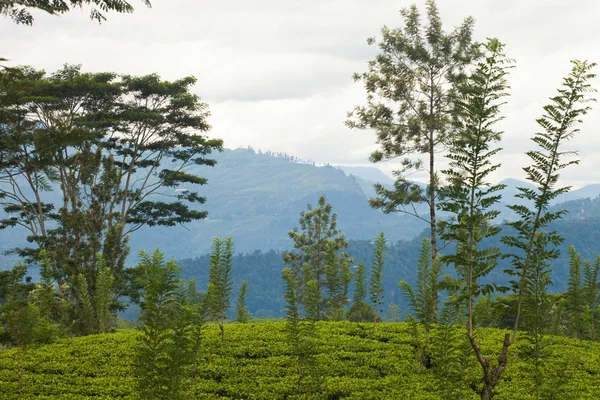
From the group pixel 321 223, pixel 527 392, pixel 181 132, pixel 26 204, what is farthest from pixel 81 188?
pixel 527 392

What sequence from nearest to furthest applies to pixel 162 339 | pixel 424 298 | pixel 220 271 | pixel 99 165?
pixel 162 339, pixel 424 298, pixel 220 271, pixel 99 165

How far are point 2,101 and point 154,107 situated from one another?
21993 mm

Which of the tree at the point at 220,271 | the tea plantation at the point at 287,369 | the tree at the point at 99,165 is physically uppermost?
the tree at the point at 99,165

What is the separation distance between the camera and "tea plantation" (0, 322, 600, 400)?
359 inches

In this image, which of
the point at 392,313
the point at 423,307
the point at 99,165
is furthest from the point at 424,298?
the point at 392,313

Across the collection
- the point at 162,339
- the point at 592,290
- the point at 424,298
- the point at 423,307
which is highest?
the point at 592,290

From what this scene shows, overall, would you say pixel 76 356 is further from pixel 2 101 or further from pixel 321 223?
pixel 321 223

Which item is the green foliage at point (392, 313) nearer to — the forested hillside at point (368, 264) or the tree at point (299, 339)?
the tree at point (299, 339)

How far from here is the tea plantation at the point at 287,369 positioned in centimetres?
911

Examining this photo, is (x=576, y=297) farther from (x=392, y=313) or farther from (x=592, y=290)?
(x=392, y=313)

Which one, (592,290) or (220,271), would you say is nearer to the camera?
(220,271)

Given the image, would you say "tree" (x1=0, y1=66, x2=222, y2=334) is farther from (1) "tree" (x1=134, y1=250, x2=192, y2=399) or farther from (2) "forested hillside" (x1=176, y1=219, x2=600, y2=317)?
(2) "forested hillside" (x1=176, y1=219, x2=600, y2=317)

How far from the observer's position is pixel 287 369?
1034 centimetres

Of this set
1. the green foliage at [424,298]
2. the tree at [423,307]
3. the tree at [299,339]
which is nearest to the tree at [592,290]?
the green foliage at [424,298]
